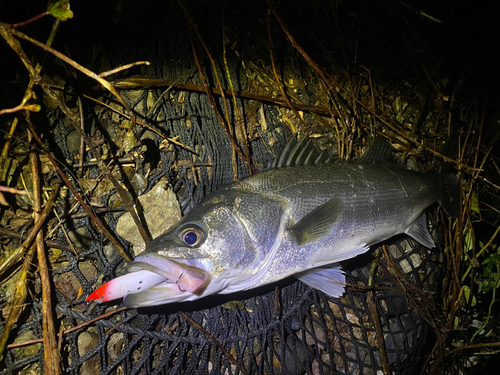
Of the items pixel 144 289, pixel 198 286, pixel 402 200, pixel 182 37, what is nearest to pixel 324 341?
pixel 402 200

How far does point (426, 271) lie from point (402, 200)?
3.77 feet

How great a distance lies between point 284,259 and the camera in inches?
76.5

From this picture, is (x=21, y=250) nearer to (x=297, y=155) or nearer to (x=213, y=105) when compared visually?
(x=213, y=105)

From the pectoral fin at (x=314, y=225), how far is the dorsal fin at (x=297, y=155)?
0.45 m

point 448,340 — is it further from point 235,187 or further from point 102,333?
point 102,333

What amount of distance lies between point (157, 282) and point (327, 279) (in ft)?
4.62

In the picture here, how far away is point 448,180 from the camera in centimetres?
272

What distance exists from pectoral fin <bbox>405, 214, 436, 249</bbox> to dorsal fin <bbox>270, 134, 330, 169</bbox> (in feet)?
4.13

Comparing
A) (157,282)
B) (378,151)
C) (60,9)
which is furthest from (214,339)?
(60,9)

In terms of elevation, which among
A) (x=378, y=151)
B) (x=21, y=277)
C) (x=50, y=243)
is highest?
(x=50, y=243)

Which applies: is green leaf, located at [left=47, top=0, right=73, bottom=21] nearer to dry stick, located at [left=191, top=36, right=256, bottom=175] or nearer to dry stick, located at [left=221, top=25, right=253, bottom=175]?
dry stick, located at [left=191, top=36, right=256, bottom=175]

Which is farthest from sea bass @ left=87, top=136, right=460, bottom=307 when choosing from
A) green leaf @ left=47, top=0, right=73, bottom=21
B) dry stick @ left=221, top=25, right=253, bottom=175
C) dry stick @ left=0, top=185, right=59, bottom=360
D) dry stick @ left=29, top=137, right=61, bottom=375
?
green leaf @ left=47, top=0, right=73, bottom=21

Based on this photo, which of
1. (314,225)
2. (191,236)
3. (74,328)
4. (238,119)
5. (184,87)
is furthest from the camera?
→ (238,119)

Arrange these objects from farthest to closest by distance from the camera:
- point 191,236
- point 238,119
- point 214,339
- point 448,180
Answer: point 448,180 < point 238,119 < point 214,339 < point 191,236
